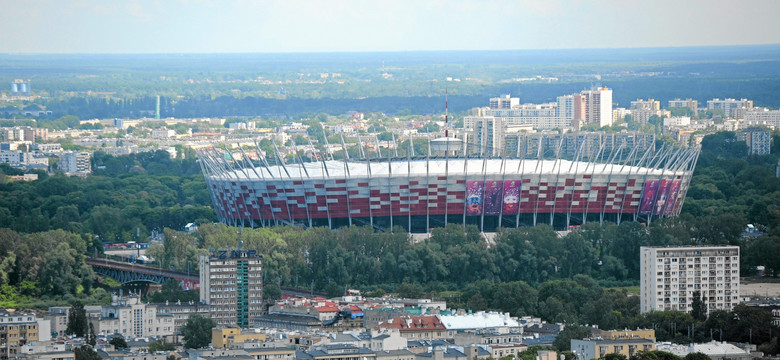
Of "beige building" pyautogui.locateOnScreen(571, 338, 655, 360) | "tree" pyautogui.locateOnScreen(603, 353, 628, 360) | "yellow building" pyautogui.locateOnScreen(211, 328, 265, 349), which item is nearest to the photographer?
"tree" pyautogui.locateOnScreen(603, 353, 628, 360)

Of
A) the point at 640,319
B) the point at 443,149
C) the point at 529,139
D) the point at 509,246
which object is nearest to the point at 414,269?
the point at 509,246

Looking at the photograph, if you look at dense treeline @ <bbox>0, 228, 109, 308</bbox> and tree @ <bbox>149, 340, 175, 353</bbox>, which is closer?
tree @ <bbox>149, 340, 175, 353</bbox>

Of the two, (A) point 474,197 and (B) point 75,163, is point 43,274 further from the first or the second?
(B) point 75,163

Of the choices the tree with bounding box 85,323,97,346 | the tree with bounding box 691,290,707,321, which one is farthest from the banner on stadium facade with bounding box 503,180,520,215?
the tree with bounding box 85,323,97,346

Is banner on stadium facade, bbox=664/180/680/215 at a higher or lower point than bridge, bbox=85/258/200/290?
higher

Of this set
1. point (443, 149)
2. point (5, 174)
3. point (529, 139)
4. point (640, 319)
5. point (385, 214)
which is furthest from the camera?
point (529, 139)

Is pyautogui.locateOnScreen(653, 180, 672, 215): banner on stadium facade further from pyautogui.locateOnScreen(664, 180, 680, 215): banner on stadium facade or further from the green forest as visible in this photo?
the green forest

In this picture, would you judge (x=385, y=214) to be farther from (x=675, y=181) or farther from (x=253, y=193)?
(x=675, y=181)
